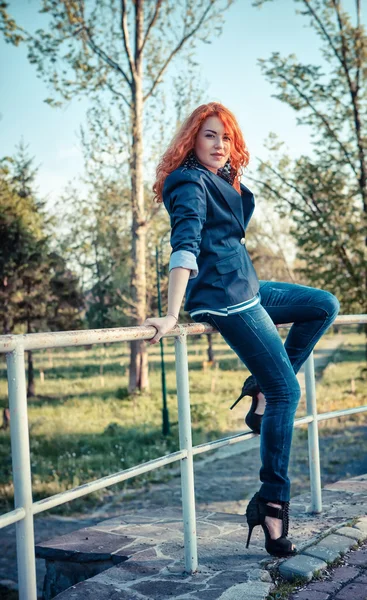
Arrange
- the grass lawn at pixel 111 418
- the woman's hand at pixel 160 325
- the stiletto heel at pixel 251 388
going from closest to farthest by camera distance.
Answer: the woman's hand at pixel 160 325, the stiletto heel at pixel 251 388, the grass lawn at pixel 111 418

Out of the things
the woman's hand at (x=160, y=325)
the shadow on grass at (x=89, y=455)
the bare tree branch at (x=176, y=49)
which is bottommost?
the shadow on grass at (x=89, y=455)

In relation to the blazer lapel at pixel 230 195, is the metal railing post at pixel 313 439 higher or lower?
lower

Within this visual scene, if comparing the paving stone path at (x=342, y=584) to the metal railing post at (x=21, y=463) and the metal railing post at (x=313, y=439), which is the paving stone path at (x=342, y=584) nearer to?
the metal railing post at (x=313, y=439)

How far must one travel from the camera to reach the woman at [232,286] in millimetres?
2447

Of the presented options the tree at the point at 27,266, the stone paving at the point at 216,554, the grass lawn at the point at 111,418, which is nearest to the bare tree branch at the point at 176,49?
the tree at the point at 27,266

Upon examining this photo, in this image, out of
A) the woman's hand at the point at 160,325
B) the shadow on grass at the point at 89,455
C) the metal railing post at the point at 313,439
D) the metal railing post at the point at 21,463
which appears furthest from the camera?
the shadow on grass at the point at 89,455

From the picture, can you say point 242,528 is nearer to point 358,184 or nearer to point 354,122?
point 358,184

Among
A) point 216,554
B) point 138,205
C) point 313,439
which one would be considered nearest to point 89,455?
point 138,205

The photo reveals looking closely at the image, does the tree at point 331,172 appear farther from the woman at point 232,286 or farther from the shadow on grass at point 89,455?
the woman at point 232,286

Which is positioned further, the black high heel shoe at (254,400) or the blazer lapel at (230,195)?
the black high heel shoe at (254,400)

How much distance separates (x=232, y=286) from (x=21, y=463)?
1.06 metres

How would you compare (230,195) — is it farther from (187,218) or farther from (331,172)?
(331,172)

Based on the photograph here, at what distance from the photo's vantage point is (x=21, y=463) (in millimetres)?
1854

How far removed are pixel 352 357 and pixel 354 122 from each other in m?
21.9
